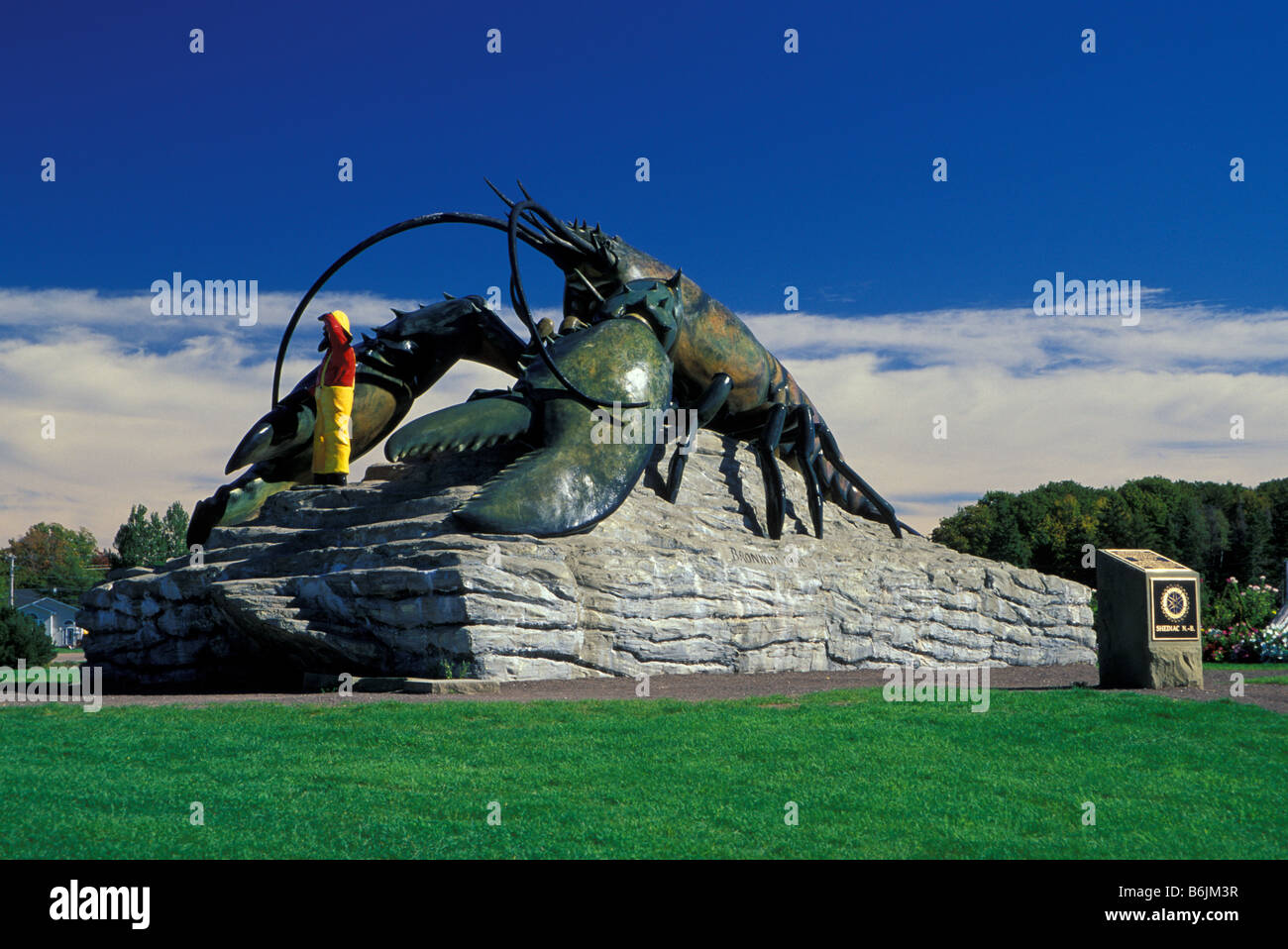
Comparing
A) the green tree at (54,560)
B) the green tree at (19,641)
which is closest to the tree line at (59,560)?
the green tree at (54,560)

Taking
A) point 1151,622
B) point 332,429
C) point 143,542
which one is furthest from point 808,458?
point 143,542

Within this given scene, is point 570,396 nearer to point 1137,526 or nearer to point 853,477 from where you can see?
point 853,477

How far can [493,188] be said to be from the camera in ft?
58.6

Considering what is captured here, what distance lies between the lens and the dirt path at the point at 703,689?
11453 mm

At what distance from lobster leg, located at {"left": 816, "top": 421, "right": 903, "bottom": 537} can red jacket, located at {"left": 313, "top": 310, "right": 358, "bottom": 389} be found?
9.40 metres

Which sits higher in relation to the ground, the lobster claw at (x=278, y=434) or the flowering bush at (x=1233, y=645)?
the lobster claw at (x=278, y=434)

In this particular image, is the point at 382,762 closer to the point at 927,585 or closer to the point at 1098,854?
the point at 1098,854

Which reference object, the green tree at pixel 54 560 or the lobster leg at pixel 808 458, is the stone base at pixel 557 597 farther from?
the green tree at pixel 54 560

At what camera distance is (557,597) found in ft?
44.8

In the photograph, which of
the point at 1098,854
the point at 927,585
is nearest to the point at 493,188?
the point at 927,585

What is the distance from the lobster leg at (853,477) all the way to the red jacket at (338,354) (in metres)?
9.40

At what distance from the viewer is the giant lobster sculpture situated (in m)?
15.7

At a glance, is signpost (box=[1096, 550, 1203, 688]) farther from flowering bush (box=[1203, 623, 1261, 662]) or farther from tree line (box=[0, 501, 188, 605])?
tree line (box=[0, 501, 188, 605])

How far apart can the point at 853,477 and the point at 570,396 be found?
8.35 m
